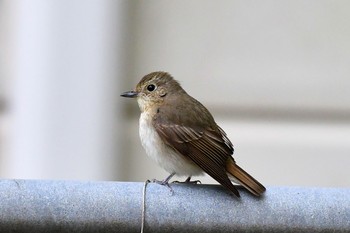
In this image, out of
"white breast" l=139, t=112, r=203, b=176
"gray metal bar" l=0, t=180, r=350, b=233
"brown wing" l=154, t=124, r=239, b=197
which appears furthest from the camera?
"white breast" l=139, t=112, r=203, b=176

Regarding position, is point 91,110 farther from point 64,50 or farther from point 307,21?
point 307,21

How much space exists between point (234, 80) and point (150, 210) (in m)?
3.78

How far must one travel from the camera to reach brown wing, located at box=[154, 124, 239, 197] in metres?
4.39

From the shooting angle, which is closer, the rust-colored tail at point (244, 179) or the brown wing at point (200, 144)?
the rust-colored tail at point (244, 179)

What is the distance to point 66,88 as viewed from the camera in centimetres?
656

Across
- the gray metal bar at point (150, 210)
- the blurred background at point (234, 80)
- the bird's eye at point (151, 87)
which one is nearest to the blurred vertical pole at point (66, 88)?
the blurred background at point (234, 80)

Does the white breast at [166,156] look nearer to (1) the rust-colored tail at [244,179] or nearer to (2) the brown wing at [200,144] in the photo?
(2) the brown wing at [200,144]

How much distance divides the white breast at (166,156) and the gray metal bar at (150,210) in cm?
122

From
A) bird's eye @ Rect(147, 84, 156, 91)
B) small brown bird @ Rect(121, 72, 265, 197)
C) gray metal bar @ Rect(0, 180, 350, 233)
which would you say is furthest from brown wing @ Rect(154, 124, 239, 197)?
gray metal bar @ Rect(0, 180, 350, 233)

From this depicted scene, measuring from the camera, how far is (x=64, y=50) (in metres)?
6.52

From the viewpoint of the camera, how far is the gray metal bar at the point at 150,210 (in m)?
3.22

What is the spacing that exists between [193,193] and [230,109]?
350cm

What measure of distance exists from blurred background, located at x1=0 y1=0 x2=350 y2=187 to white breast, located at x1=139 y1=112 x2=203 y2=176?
74.5 inches

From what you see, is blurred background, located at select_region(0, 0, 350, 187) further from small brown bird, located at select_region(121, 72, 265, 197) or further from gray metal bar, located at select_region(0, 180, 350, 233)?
gray metal bar, located at select_region(0, 180, 350, 233)
